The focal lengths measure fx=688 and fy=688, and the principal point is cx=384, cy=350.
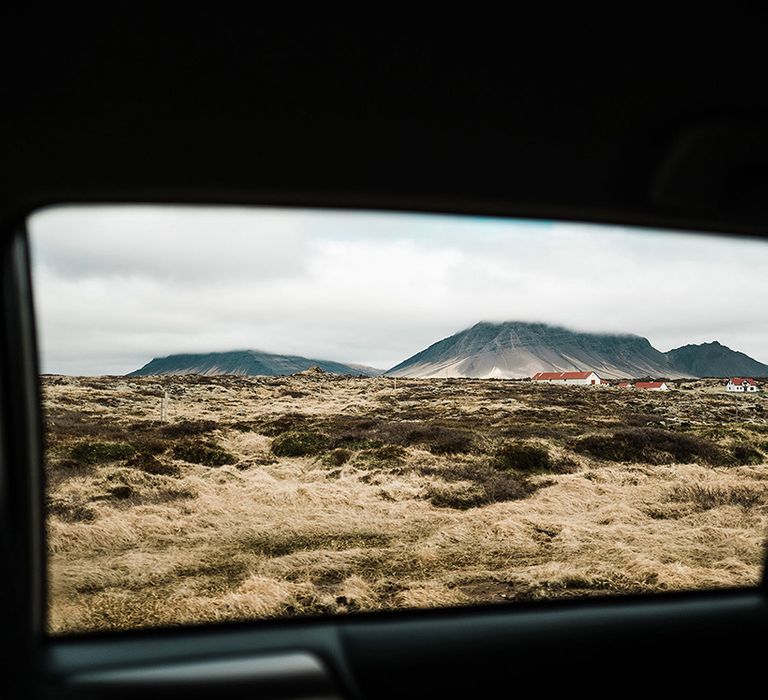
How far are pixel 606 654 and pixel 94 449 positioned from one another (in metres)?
9.22

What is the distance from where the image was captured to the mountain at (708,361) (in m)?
10.9

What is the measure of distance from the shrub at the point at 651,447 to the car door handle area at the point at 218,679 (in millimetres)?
12617

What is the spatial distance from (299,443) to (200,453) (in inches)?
77.3

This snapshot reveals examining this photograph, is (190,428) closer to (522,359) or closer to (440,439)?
(440,439)

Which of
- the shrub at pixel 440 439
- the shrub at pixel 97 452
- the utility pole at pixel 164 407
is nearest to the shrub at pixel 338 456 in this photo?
the shrub at pixel 440 439

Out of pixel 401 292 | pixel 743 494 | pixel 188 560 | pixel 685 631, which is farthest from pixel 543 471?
pixel 685 631

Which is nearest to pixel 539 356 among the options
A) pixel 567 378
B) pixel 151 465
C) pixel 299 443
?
pixel 567 378

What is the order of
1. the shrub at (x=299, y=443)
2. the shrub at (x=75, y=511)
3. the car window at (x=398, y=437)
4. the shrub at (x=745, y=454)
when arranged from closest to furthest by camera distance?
the car window at (x=398, y=437), the shrub at (x=75, y=511), the shrub at (x=299, y=443), the shrub at (x=745, y=454)

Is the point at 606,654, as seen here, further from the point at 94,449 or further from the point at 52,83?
the point at 94,449

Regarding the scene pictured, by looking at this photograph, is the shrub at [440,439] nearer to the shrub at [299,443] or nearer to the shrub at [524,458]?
the shrub at [524,458]

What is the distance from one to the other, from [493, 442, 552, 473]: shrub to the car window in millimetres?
70

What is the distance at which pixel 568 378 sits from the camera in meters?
14.7

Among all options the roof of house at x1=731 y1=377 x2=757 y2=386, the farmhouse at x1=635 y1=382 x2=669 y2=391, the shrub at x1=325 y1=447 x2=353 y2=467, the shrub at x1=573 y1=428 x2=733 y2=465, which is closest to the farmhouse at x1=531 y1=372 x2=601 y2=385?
the farmhouse at x1=635 y1=382 x2=669 y2=391

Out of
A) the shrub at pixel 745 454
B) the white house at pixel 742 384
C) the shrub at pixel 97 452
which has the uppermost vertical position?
the white house at pixel 742 384
